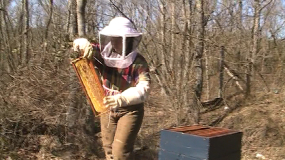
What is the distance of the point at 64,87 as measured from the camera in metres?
4.67

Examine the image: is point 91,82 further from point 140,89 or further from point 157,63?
point 157,63

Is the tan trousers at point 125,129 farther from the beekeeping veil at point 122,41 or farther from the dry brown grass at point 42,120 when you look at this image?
the dry brown grass at point 42,120

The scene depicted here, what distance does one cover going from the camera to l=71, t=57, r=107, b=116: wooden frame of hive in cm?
267

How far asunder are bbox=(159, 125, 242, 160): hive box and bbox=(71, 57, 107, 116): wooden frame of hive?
40.1 inches

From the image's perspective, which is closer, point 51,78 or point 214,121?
point 51,78

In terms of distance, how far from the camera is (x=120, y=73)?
287cm

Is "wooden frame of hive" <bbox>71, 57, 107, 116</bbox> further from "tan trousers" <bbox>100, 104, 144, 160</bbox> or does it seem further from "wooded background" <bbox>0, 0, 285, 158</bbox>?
"wooded background" <bbox>0, 0, 285, 158</bbox>

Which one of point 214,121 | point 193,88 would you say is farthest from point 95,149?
point 214,121

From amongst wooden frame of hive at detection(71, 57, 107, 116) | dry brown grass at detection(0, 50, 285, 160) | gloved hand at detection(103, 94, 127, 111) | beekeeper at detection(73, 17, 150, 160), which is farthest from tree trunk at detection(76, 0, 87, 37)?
gloved hand at detection(103, 94, 127, 111)

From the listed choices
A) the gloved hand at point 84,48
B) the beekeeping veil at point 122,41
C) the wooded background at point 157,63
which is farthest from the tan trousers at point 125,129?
the wooded background at point 157,63

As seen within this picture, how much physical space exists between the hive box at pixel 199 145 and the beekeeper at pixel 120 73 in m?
0.62

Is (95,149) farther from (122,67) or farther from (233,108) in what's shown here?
A: (233,108)

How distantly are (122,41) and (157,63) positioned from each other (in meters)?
4.04

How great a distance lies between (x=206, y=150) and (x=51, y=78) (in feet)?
7.85
